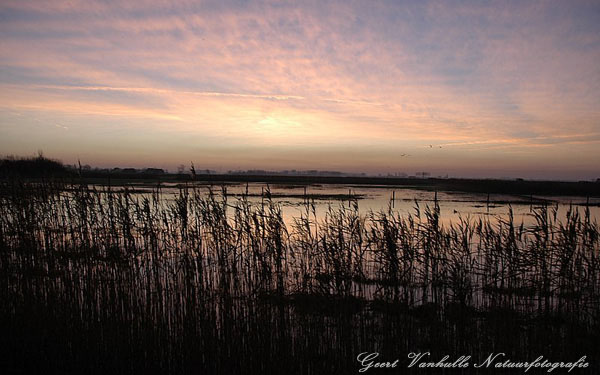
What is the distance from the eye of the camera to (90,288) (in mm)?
7727

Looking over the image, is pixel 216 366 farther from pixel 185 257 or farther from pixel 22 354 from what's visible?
pixel 22 354

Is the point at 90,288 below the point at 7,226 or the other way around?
below

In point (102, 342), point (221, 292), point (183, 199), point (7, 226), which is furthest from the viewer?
point (7, 226)

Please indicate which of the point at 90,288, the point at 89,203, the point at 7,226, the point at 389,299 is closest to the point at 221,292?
the point at 90,288

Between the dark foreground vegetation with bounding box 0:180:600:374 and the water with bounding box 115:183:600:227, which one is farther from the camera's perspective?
the water with bounding box 115:183:600:227

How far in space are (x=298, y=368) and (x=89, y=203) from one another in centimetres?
630

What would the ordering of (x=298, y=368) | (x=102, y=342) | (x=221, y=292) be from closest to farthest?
(x=298, y=368) → (x=102, y=342) → (x=221, y=292)

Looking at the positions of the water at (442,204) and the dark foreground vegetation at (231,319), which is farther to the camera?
the water at (442,204)

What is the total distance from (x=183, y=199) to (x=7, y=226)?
5.05 m

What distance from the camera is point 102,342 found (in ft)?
23.0

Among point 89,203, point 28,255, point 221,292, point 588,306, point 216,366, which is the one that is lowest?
point 216,366

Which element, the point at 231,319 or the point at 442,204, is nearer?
the point at 231,319

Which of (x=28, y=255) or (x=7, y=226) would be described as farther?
(x=7, y=226)

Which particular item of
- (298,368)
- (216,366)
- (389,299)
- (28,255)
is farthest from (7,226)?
(389,299)
